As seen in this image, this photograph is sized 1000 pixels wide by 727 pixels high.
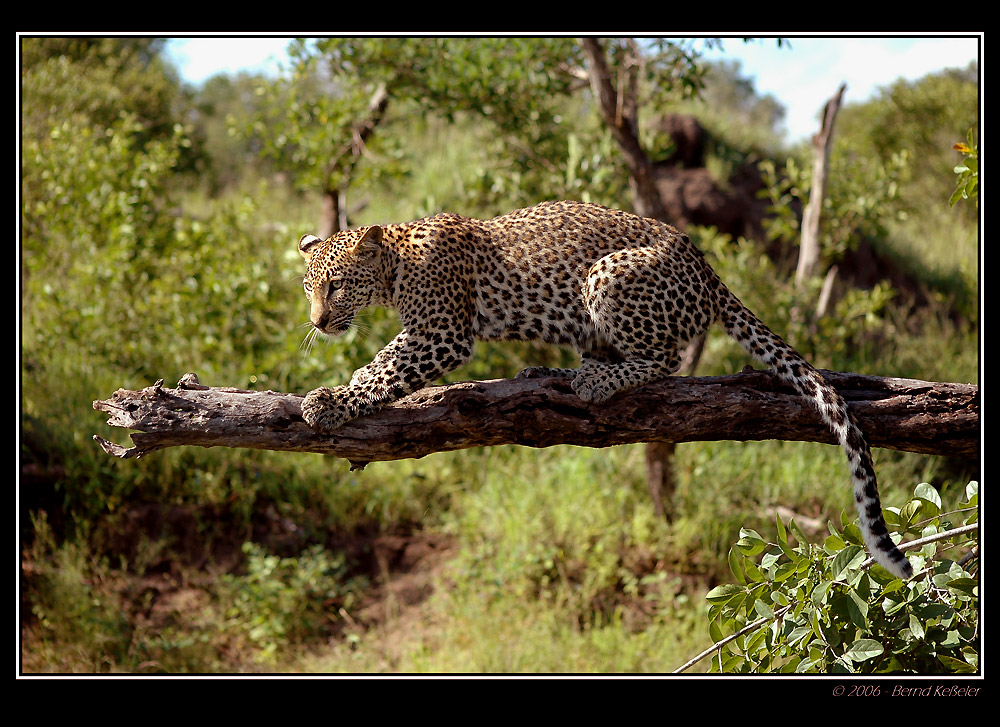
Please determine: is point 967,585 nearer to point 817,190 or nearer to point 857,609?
point 857,609

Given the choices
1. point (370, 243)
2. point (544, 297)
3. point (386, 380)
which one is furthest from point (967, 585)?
point (370, 243)

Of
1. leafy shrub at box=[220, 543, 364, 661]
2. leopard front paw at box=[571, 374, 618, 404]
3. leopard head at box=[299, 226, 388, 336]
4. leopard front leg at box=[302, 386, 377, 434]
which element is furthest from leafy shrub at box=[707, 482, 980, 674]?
leafy shrub at box=[220, 543, 364, 661]

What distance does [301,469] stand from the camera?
11.0 m

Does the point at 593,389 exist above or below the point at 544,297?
below

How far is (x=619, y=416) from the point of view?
5.03 meters

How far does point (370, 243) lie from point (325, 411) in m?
1.31

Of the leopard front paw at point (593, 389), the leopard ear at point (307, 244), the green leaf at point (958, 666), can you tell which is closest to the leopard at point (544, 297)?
the leopard front paw at point (593, 389)

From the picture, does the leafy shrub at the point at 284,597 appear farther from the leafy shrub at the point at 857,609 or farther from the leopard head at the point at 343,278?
the leafy shrub at the point at 857,609

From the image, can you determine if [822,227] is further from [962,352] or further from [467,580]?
[467,580]

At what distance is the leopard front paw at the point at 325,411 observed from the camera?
4.63 metres

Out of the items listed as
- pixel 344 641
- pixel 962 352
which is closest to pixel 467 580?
pixel 344 641

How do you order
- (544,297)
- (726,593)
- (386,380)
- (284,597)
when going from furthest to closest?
(284,597) < (544,297) < (386,380) < (726,593)

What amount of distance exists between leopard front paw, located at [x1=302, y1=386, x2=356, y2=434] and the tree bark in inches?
1.8
